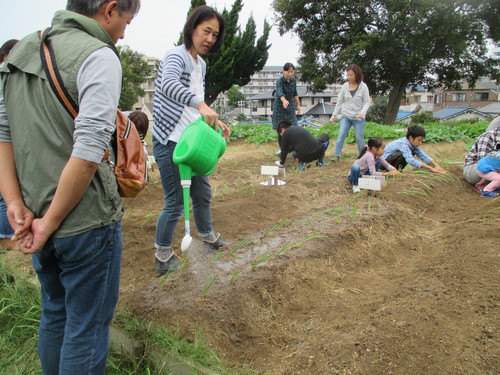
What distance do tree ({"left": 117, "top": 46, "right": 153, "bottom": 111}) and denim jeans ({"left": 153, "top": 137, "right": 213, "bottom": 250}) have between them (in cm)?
2799

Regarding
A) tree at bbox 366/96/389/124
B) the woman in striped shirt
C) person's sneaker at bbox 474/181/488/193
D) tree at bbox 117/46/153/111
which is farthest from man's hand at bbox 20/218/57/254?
tree at bbox 366/96/389/124

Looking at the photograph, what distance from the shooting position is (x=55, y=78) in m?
1.10

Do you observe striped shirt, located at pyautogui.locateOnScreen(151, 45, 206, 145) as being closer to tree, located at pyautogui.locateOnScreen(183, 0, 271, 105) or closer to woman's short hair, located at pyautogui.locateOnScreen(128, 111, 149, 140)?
woman's short hair, located at pyautogui.locateOnScreen(128, 111, 149, 140)

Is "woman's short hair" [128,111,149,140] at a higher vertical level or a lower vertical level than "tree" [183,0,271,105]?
lower

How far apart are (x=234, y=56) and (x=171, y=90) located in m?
20.8

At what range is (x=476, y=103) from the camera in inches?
1983

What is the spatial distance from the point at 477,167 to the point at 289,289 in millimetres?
3263

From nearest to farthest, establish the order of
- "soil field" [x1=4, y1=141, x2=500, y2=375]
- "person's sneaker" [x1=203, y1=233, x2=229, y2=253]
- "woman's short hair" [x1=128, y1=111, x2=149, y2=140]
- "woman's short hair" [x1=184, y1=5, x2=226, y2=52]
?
"soil field" [x1=4, y1=141, x2=500, y2=375]
"woman's short hair" [x1=184, y1=5, x2=226, y2=52]
"person's sneaker" [x1=203, y1=233, x2=229, y2=253]
"woman's short hair" [x1=128, y1=111, x2=149, y2=140]

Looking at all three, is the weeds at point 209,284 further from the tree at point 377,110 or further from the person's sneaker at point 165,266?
the tree at point 377,110

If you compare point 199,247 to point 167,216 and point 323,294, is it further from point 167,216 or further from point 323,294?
point 323,294

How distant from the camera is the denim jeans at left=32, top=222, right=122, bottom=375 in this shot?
1.18 m

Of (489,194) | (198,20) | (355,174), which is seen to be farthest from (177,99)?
(489,194)

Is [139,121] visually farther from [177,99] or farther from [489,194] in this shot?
[489,194]

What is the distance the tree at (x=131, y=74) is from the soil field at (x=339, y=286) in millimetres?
27414
